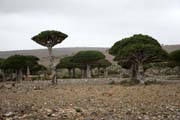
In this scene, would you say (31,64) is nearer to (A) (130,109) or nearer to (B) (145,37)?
(B) (145,37)

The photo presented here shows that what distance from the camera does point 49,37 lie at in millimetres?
35844

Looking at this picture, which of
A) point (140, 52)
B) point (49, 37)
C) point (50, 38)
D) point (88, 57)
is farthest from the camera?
point (88, 57)

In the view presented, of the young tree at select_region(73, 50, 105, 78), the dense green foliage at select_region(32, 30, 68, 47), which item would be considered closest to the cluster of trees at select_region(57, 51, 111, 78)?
the young tree at select_region(73, 50, 105, 78)

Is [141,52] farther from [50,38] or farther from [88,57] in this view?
[88,57]

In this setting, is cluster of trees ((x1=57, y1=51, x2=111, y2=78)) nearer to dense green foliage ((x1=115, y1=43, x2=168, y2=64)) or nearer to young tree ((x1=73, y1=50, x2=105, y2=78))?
young tree ((x1=73, y1=50, x2=105, y2=78))

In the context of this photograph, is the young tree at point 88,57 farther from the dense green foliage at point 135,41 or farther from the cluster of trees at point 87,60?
the dense green foliage at point 135,41

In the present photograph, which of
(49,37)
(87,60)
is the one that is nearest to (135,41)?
(49,37)

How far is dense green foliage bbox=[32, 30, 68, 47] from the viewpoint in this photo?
3538 centimetres

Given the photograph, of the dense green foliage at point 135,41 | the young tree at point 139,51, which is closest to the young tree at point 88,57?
the young tree at point 139,51

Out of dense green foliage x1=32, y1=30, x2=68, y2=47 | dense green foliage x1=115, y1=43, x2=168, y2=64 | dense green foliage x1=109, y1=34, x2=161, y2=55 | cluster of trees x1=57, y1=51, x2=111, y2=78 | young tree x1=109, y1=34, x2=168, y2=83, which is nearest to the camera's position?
dense green foliage x1=115, y1=43, x2=168, y2=64

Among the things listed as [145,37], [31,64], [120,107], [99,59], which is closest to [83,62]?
[99,59]

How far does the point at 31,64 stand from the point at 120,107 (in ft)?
171

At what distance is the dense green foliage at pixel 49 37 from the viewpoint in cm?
3538

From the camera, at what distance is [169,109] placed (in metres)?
12.9
